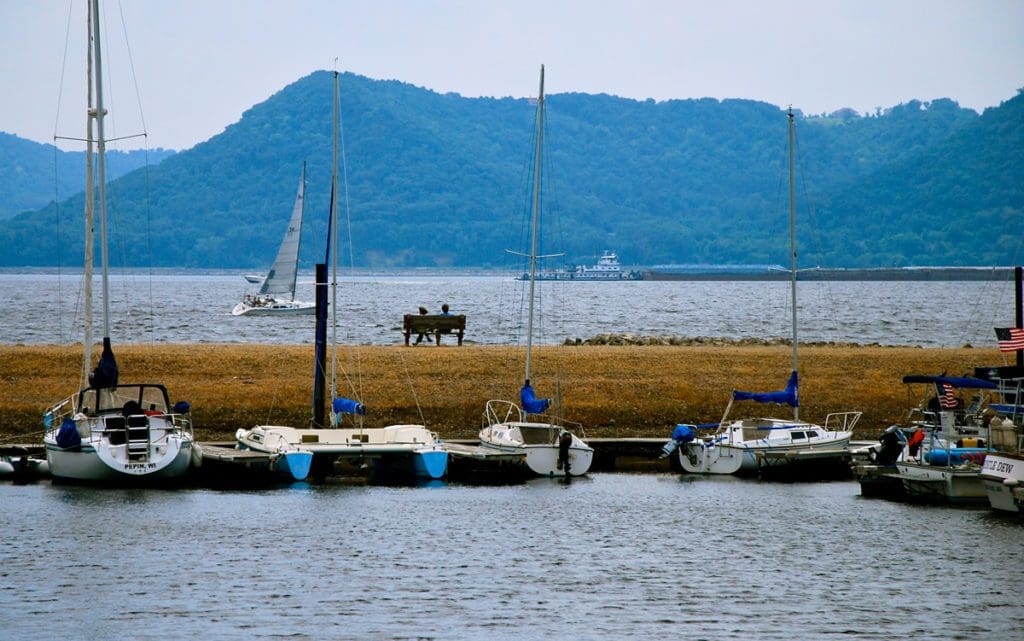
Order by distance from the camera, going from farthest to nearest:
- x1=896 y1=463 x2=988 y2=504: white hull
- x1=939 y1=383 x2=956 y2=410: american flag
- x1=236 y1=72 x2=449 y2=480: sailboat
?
x1=939 y1=383 x2=956 y2=410: american flag → x1=236 y1=72 x2=449 y2=480: sailboat → x1=896 y1=463 x2=988 y2=504: white hull

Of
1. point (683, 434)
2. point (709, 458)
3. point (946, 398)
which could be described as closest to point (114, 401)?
point (683, 434)

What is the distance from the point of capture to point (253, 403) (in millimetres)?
39812

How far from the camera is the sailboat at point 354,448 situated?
3381cm

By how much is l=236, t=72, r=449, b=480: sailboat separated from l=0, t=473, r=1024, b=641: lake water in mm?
795

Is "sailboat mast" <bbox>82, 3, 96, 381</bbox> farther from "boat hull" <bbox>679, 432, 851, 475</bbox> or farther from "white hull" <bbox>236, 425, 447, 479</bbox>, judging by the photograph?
"boat hull" <bbox>679, 432, 851, 475</bbox>

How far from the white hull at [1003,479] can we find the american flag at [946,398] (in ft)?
10.9

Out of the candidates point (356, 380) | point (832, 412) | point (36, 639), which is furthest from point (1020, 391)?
point (36, 639)

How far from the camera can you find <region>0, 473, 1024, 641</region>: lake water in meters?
21.5

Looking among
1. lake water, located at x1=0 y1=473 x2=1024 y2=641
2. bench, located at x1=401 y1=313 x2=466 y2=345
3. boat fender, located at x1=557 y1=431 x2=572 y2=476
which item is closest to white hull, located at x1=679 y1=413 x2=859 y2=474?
lake water, located at x1=0 y1=473 x2=1024 y2=641

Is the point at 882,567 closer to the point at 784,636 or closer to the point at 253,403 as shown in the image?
the point at 784,636

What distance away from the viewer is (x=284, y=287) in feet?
396

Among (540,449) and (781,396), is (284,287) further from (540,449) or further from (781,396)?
(540,449)

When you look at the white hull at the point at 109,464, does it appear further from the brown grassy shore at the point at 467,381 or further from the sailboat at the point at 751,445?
the sailboat at the point at 751,445

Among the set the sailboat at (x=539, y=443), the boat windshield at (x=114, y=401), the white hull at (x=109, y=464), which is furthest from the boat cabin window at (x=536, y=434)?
the boat windshield at (x=114, y=401)
